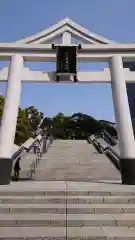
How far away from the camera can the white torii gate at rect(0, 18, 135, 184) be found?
31.6 feet

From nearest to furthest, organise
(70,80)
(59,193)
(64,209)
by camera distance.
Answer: (64,209), (59,193), (70,80)

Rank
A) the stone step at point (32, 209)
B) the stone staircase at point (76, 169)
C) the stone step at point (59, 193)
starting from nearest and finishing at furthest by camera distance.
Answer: the stone step at point (32, 209) < the stone step at point (59, 193) < the stone staircase at point (76, 169)

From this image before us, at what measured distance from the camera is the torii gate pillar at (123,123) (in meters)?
9.54

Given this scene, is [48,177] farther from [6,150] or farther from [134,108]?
[134,108]

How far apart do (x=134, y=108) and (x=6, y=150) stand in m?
75.4

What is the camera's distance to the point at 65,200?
716cm

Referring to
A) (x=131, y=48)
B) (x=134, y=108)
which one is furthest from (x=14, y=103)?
(x=134, y=108)

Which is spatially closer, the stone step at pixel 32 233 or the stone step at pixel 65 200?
the stone step at pixel 32 233

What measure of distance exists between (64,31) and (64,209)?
874cm

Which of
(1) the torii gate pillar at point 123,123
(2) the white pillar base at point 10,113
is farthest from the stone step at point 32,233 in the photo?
(1) the torii gate pillar at point 123,123

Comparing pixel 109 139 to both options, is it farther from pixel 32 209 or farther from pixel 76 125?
pixel 76 125

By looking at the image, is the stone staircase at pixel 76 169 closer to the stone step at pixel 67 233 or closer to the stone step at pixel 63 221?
the stone step at pixel 63 221

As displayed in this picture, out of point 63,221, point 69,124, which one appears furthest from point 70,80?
point 69,124

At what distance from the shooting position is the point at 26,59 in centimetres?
1147
